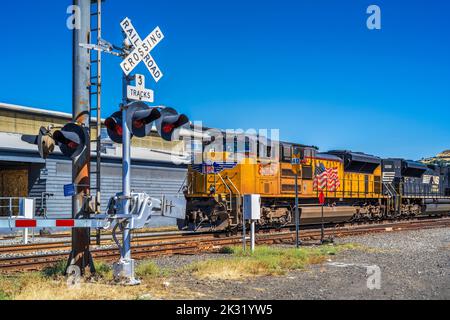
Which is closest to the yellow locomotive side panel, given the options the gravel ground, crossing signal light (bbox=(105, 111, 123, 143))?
the gravel ground

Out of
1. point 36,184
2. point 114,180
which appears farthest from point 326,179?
point 36,184

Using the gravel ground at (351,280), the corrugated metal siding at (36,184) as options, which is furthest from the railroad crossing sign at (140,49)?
the corrugated metal siding at (36,184)

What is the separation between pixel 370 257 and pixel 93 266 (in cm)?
626

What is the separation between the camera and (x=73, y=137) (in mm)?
7629

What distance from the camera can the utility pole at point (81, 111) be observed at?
28.0 ft

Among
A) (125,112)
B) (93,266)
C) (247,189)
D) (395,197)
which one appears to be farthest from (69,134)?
(395,197)

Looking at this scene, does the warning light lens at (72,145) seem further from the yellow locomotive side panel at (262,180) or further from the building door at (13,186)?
the building door at (13,186)

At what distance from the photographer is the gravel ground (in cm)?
728

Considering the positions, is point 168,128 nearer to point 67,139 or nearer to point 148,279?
point 67,139

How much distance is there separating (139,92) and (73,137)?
123cm

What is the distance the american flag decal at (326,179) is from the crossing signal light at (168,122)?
13.7 metres

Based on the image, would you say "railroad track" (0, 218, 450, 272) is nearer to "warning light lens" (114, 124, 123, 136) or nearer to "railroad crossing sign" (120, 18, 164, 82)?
"warning light lens" (114, 124, 123, 136)

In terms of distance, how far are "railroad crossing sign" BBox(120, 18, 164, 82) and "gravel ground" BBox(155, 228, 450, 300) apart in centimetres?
333
